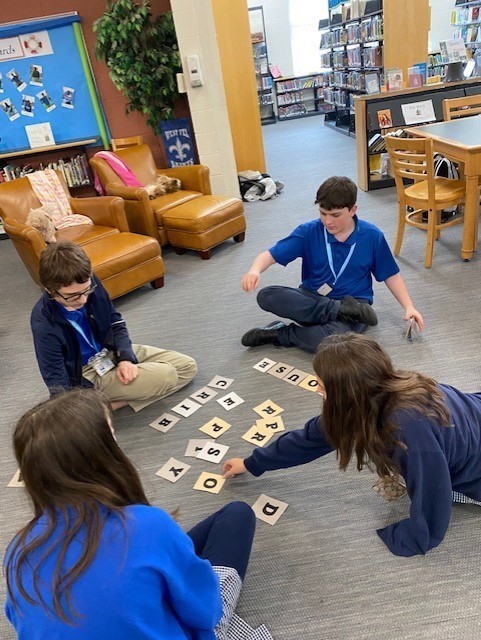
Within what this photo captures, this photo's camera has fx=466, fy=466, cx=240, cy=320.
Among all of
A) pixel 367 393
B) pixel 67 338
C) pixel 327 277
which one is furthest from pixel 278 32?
pixel 367 393

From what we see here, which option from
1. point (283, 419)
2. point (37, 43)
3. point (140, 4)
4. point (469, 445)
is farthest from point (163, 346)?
point (37, 43)

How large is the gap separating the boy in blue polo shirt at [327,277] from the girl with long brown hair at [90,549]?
4.68 feet

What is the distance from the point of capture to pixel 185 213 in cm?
388

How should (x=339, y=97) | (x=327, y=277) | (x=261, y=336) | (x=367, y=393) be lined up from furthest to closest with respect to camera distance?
1. (x=339, y=97)
2. (x=261, y=336)
3. (x=327, y=277)
4. (x=367, y=393)

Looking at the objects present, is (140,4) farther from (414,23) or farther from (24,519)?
(24,519)

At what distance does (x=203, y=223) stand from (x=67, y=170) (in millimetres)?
2408

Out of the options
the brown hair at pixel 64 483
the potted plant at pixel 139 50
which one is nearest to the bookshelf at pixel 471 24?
the potted plant at pixel 139 50

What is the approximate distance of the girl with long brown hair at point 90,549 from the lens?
726 mm

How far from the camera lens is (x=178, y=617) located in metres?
0.89

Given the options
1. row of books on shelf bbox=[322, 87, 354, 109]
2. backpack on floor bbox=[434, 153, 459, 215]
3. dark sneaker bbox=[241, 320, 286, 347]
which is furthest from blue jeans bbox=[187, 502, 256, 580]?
row of books on shelf bbox=[322, 87, 354, 109]

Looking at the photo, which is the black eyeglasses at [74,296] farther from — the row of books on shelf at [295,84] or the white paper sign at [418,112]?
the row of books on shelf at [295,84]

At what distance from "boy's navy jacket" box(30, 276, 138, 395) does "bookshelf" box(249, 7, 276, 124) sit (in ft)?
30.7

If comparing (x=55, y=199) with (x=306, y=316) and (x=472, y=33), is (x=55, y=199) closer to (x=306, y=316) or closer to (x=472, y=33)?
(x=306, y=316)

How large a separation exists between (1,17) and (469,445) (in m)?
5.71
